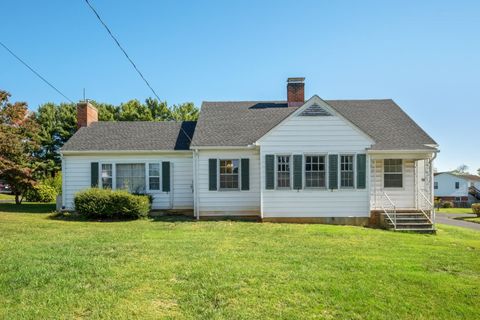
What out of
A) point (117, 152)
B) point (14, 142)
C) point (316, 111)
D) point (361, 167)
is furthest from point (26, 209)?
point (361, 167)

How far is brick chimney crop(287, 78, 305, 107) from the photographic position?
63.1 feet

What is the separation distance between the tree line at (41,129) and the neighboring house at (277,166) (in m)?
5.93

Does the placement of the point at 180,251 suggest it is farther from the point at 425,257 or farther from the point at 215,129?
the point at 215,129

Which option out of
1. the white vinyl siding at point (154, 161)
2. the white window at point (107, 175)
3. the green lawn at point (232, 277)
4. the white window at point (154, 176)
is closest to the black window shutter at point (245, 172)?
the white vinyl siding at point (154, 161)

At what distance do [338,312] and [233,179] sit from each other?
10469mm

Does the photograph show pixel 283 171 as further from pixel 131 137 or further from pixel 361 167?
pixel 131 137

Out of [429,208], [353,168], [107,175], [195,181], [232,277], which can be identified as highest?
[353,168]

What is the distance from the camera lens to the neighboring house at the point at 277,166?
13938 millimetres

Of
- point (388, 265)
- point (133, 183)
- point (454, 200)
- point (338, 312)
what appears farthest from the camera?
point (454, 200)

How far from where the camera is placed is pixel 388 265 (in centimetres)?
712

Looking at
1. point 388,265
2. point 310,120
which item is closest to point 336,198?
point 310,120

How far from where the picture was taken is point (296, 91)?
19.4 metres

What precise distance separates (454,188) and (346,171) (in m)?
47.0

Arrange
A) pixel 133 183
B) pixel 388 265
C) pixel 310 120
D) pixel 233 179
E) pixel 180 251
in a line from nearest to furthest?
pixel 388 265
pixel 180 251
pixel 310 120
pixel 233 179
pixel 133 183
